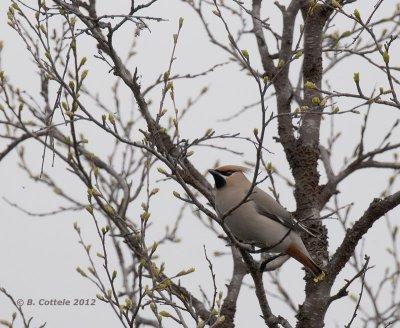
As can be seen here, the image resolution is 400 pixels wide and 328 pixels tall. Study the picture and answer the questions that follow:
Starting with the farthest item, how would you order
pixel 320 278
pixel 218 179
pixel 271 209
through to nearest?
pixel 218 179 < pixel 271 209 < pixel 320 278

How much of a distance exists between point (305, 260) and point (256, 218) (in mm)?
785

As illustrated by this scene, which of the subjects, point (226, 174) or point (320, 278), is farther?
point (226, 174)

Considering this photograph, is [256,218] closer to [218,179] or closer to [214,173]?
[218,179]

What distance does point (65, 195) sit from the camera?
8.89 m

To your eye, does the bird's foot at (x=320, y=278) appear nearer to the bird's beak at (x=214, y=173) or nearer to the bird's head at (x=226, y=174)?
the bird's head at (x=226, y=174)

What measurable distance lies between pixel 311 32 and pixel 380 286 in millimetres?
2746

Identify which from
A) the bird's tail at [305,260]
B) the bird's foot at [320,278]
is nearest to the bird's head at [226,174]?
the bird's tail at [305,260]

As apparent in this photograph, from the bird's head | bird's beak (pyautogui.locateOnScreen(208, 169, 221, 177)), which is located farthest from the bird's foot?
bird's beak (pyautogui.locateOnScreen(208, 169, 221, 177))

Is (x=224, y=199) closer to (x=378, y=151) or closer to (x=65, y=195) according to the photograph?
(x=378, y=151)

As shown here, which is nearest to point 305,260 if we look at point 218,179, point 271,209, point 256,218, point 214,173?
point 256,218

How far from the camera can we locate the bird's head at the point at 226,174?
275 inches

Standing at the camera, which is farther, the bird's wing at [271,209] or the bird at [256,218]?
the bird's wing at [271,209]

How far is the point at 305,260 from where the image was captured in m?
6.00

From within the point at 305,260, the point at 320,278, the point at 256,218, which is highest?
the point at 256,218
